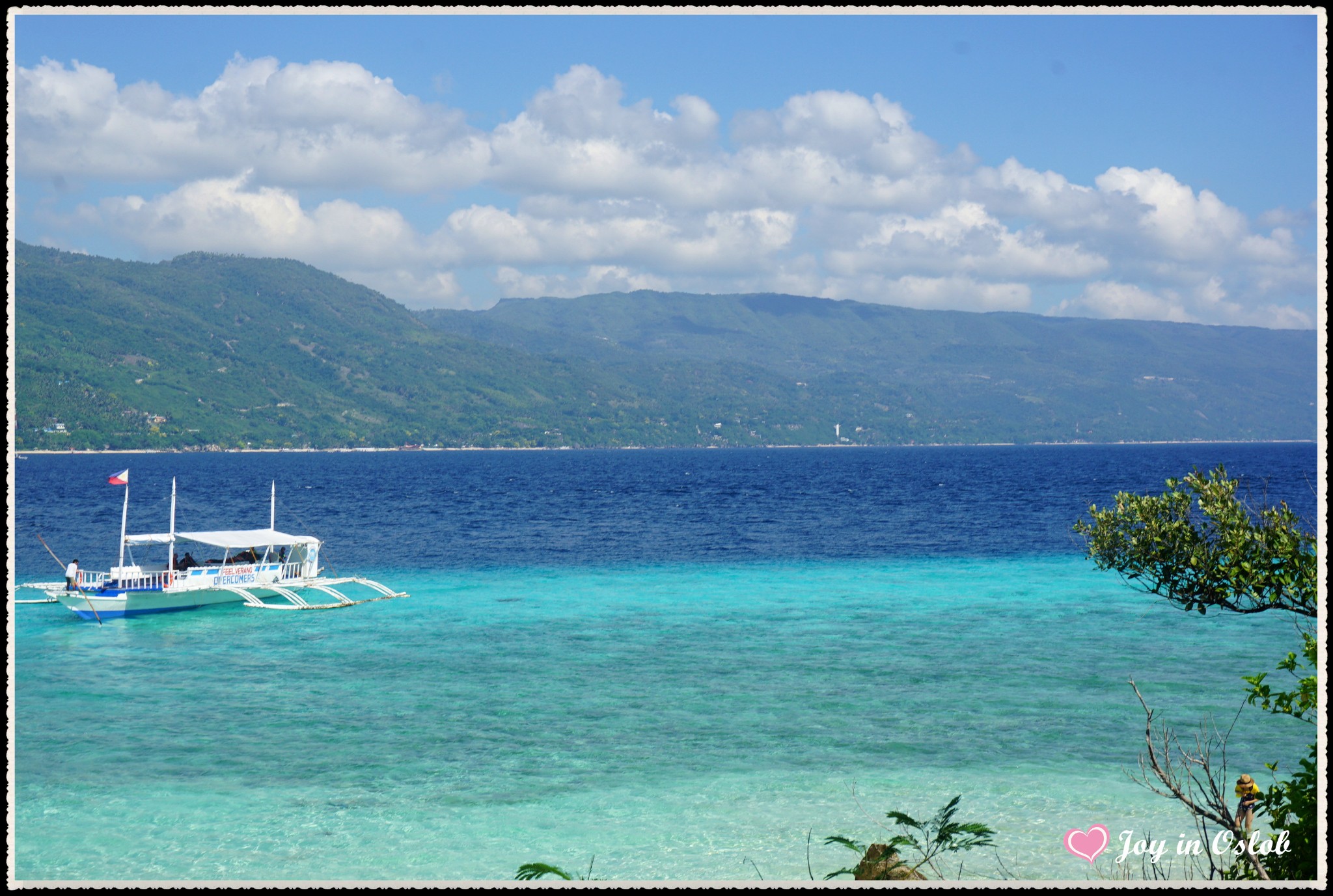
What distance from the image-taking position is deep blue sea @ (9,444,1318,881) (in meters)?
18.6

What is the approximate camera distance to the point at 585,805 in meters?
20.3

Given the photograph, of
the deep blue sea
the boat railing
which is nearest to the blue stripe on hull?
the deep blue sea

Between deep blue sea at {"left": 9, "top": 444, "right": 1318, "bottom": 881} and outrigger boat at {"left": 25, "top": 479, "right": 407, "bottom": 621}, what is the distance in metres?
0.96

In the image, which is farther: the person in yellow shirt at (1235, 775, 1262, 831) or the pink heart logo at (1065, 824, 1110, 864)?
the person in yellow shirt at (1235, 775, 1262, 831)

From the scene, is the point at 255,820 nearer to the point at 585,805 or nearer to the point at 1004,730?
the point at 585,805

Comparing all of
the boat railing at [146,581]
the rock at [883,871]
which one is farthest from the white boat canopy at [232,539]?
the rock at [883,871]

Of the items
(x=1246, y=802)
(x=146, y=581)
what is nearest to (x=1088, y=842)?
(x=1246, y=802)

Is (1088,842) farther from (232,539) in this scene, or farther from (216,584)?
(232,539)

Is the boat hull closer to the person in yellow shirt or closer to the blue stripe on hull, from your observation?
the blue stripe on hull

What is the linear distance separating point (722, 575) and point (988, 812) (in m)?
35.5

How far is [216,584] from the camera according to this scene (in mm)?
44500

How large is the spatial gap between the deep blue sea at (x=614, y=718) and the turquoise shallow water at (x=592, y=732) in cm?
10

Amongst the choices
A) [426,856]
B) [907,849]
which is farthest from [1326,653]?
[426,856]

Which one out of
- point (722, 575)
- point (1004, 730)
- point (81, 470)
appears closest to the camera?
point (1004, 730)
